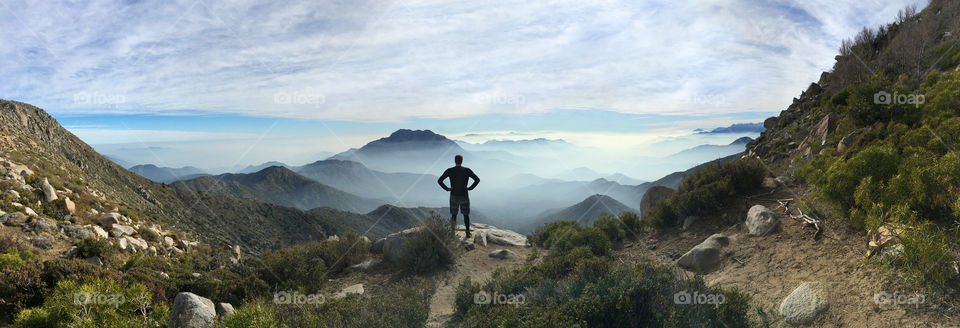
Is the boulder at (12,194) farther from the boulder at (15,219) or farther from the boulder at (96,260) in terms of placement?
the boulder at (96,260)

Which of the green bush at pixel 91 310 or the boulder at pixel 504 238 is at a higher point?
the green bush at pixel 91 310

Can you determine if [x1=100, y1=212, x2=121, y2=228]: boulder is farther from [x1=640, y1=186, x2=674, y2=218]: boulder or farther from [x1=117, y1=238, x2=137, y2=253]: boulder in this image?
[x1=640, y1=186, x2=674, y2=218]: boulder

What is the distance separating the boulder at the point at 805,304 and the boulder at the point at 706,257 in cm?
214

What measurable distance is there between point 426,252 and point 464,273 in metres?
1.08

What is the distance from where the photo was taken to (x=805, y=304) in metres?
4.68

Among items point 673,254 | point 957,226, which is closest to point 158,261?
point 673,254

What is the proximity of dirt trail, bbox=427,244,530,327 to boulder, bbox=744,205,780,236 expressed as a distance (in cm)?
526

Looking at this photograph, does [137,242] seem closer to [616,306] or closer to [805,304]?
[616,306]

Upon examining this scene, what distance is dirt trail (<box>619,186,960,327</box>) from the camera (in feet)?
13.2

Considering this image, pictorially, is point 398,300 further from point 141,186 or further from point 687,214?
point 141,186

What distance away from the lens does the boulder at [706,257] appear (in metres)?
7.21

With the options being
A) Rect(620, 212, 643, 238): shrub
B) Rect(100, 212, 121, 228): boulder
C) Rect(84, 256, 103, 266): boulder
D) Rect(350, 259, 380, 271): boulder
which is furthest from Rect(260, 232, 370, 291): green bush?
Rect(620, 212, 643, 238): shrub

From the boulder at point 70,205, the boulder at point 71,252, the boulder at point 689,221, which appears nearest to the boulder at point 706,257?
the boulder at point 689,221

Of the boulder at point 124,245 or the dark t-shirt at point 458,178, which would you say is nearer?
the boulder at point 124,245
